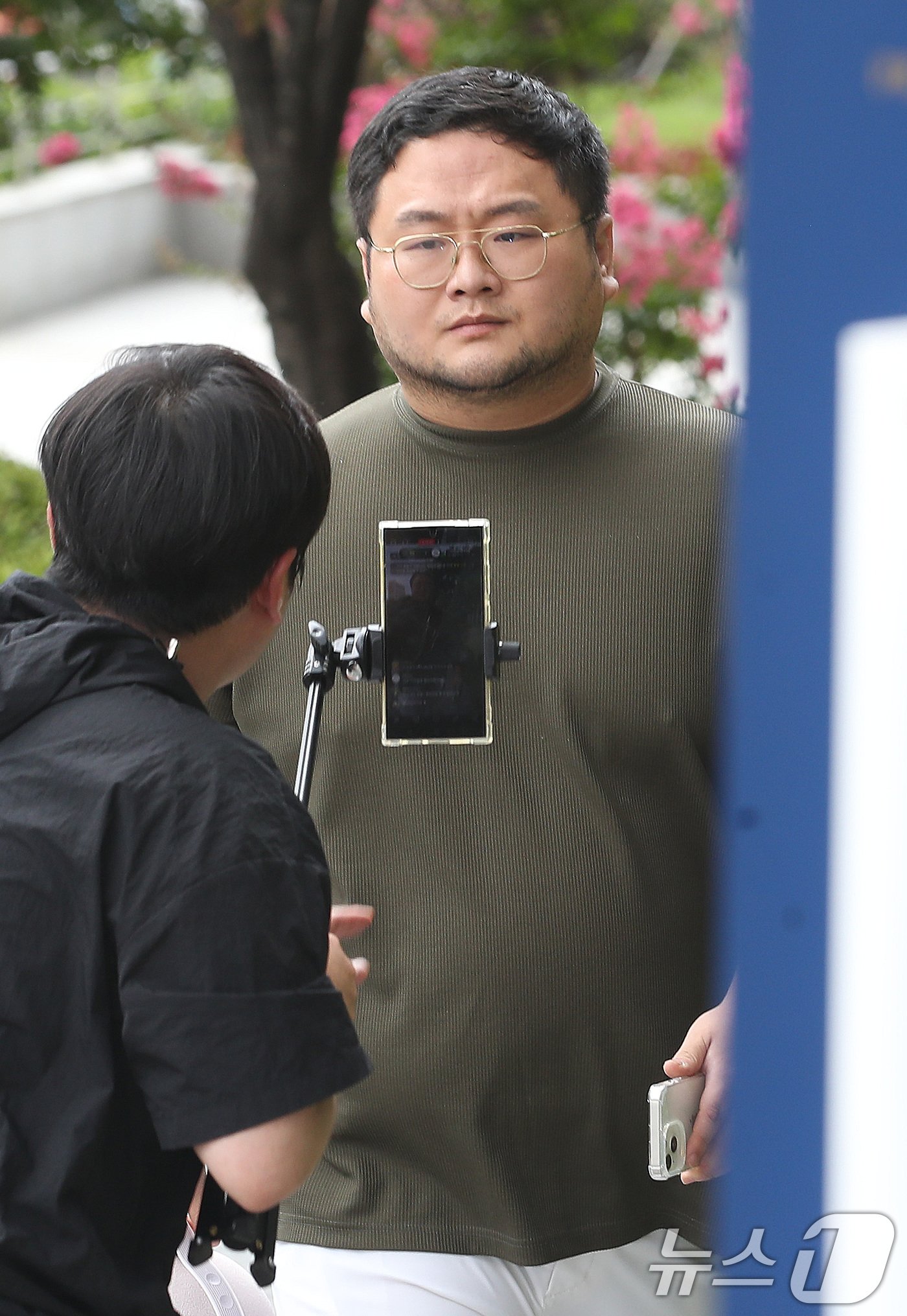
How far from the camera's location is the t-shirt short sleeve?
123 cm

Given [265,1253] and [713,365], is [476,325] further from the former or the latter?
[713,365]

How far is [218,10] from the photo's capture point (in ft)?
15.0

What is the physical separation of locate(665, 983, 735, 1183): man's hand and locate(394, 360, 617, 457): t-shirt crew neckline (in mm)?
690

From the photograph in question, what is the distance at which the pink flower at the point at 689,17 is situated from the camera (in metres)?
9.20

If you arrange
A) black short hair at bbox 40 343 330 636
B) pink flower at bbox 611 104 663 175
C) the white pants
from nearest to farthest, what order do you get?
black short hair at bbox 40 343 330 636 < the white pants < pink flower at bbox 611 104 663 175

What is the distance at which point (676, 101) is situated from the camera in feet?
41.6

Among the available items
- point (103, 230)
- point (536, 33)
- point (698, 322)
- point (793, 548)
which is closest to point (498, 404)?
point (793, 548)

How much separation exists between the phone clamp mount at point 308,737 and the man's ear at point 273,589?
0.70ft

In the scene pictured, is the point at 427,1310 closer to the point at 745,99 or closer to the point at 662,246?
the point at 745,99

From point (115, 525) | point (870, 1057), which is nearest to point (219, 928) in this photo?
point (115, 525)

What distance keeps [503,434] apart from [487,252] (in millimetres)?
214

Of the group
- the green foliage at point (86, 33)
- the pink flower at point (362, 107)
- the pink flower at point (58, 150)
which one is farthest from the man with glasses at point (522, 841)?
the pink flower at point (58, 150)

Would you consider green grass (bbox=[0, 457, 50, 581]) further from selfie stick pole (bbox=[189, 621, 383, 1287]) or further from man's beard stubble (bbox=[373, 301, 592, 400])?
selfie stick pole (bbox=[189, 621, 383, 1287])

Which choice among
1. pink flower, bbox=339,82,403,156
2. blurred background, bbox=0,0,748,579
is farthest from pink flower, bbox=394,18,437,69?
pink flower, bbox=339,82,403,156
